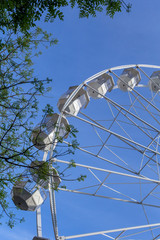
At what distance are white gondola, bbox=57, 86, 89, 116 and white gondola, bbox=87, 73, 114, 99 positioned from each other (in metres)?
0.93

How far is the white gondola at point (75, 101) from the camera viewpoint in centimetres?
1384

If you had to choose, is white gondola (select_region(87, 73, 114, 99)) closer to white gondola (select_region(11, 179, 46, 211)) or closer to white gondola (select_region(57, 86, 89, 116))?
white gondola (select_region(57, 86, 89, 116))

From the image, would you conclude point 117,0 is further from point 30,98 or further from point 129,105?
point 129,105

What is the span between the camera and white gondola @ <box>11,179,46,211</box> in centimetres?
1189

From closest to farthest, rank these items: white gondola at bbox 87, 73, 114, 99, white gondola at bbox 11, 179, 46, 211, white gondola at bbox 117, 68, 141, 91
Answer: white gondola at bbox 11, 179, 46, 211 < white gondola at bbox 87, 73, 114, 99 < white gondola at bbox 117, 68, 141, 91

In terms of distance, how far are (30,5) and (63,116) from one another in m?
6.87

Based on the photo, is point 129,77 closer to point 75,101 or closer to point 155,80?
point 155,80

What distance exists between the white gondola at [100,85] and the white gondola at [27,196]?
20.8 ft

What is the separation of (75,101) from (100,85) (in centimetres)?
239

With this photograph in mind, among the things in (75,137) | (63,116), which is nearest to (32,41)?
(75,137)

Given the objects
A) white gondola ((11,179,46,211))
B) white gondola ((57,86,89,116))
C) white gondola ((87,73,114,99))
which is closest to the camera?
white gondola ((11,179,46,211))

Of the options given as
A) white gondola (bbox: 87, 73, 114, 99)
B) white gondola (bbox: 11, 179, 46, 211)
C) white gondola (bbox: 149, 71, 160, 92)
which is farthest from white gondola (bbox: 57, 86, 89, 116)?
white gondola (bbox: 149, 71, 160, 92)

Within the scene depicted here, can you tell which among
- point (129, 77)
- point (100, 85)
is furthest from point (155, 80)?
point (100, 85)

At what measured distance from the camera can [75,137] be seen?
616 cm
